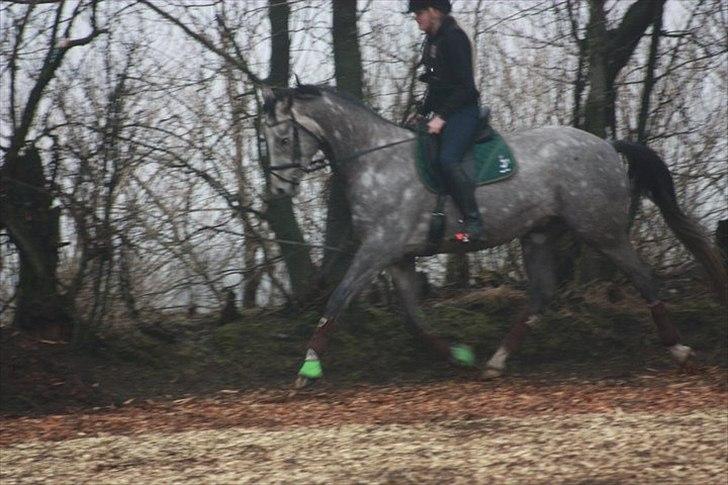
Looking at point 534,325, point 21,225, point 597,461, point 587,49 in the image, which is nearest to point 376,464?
point 597,461

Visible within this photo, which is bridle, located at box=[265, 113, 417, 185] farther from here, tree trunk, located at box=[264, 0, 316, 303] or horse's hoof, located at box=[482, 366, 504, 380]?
horse's hoof, located at box=[482, 366, 504, 380]

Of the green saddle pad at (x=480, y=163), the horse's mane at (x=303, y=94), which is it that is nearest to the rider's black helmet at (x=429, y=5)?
the horse's mane at (x=303, y=94)

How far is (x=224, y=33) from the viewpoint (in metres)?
11.2

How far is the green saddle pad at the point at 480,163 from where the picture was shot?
10.1m

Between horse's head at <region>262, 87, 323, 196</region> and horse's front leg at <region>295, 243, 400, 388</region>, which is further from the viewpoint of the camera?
horse's head at <region>262, 87, 323, 196</region>

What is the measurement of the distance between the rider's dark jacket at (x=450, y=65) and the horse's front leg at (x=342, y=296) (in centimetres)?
120

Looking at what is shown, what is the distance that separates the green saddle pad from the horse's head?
36.4 inches

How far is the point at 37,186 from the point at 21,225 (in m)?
0.36

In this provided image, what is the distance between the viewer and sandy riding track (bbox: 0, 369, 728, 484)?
695 cm

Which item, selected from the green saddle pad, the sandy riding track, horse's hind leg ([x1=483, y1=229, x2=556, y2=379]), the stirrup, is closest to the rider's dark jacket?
the green saddle pad

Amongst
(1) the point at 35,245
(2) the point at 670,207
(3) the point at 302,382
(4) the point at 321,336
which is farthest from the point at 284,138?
Answer: (2) the point at 670,207

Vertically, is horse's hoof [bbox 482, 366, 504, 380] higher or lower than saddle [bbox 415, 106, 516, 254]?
lower

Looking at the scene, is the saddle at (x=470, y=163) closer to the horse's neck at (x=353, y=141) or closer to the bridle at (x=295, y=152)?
the horse's neck at (x=353, y=141)

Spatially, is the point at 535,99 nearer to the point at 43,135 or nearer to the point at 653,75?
the point at 653,75
